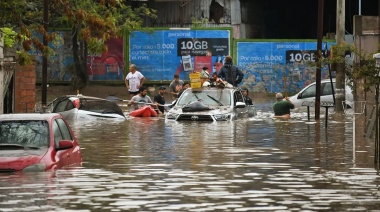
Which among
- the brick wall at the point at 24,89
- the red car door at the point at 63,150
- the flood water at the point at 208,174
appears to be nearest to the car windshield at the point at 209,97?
the flood water at the point at 208,174

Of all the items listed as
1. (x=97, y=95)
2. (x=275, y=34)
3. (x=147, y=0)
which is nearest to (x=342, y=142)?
(x=97, y=95)

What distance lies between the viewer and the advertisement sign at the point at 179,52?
4997 cm

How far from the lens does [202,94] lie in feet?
108

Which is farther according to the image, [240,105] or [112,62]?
[112,62]

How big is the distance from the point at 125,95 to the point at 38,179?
3195 centimetres

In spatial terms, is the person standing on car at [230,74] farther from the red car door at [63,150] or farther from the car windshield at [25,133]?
the car windshield at [25,133]

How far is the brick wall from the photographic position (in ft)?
106

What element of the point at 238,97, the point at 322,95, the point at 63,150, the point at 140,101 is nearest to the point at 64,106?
the point at 140,101

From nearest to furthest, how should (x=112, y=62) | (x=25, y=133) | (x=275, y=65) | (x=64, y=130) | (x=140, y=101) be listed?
1. (x=25, y=133)
2. (x=64, y=130)
3. (x=140, y=101)
4. (x=275, y=65)
5. (x=112, y=62)

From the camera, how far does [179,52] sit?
50.0 m

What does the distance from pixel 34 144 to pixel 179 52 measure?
106 feet

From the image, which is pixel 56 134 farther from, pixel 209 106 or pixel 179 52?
pixel 179 52

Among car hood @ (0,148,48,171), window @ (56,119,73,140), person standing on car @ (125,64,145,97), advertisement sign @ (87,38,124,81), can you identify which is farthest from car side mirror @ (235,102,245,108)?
advertisement sign @ (87,38,124,81)

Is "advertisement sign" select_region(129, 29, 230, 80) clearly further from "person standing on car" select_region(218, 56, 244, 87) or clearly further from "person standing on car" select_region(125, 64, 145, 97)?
"person standing on car" select_region(218, 56, 244, 87)
